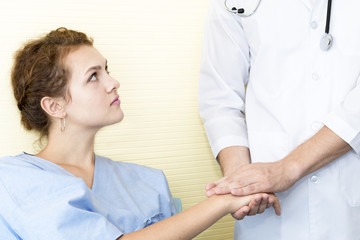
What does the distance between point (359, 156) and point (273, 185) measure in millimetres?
270

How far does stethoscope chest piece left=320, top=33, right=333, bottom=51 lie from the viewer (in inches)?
52.7

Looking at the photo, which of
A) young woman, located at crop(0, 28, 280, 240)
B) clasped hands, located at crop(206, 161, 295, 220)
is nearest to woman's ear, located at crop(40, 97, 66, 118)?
young woman, located at crop(0, 28, 280, 240)

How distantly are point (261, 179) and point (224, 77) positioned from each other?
419 mm

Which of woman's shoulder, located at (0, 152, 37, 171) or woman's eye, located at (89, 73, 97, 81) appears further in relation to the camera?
woman's eye, located at (89, 73, 97, 81)

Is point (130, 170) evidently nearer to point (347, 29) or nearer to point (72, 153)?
point (72, 153)

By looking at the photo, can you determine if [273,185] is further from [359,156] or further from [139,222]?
[139,222]

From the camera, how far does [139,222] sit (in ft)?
4.93

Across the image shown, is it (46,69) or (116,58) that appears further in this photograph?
(116,58)

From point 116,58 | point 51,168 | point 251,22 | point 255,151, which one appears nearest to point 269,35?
point 251,22

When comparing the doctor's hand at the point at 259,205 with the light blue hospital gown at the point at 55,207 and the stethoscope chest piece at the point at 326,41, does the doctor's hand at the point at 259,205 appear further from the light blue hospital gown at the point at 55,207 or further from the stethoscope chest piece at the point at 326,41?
the stethoscope chest piece at the point at 326,41

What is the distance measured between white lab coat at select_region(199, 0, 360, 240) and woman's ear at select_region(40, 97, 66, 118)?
19.4 inches

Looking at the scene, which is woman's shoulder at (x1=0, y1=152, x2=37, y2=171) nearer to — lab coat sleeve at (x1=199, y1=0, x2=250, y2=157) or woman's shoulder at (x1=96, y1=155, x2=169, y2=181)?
woman's shoulder at (x1=96, y1=155, x2=169, y2=181)

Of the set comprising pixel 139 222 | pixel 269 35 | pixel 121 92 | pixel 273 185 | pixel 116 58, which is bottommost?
pixel 139 222

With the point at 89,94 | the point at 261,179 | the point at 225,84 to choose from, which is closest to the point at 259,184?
the point at 261,179
